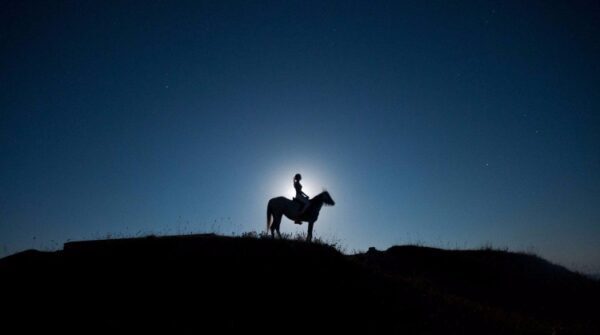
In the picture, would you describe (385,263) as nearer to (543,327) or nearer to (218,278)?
(543,327)

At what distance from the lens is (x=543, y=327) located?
451 inches

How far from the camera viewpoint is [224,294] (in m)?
9.01

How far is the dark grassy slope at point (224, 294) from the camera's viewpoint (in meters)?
7.97

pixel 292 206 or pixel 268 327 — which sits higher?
pixel 292 206

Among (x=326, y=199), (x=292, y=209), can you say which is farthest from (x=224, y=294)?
(x=326, y=199)

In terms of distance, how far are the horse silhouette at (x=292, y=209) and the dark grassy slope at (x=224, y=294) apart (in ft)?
12.9

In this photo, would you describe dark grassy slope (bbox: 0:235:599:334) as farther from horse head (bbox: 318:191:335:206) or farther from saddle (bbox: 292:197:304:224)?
horse head (bbox: 318:191:335:206)

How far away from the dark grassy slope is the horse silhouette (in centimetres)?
393

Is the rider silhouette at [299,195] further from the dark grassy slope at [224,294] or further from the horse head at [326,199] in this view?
the dark grassy slope at [224,294]

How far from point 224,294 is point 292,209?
28.4 feet

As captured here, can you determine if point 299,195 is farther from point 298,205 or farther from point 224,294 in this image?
point 224,294

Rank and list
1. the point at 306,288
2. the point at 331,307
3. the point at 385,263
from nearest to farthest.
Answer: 1. the point at 331,307
2. the point at 306,288
3. the point at 385,263

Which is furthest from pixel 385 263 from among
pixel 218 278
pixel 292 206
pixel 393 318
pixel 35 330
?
pixel 35 330

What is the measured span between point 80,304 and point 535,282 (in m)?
20.0
